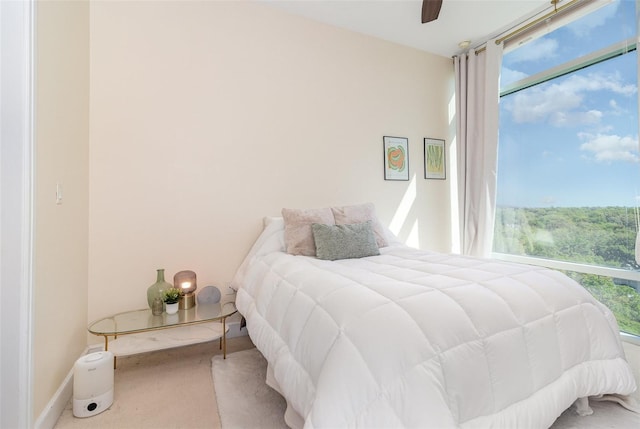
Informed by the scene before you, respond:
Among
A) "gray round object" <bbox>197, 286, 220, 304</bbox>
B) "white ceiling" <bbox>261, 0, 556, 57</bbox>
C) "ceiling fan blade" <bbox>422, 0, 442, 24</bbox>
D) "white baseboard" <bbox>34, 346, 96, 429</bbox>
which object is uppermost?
"white ceiling" <bbox>261, 0, 556, 57</bbox>

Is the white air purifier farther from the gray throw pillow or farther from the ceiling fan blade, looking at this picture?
the ceiling fan blade

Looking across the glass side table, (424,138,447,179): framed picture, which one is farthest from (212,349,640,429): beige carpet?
(424,138,447,179): framed picture

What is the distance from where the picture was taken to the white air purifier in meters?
1.48

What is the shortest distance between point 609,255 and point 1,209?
151 inches

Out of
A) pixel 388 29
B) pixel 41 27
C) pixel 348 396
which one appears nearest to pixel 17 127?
pixel 41 27

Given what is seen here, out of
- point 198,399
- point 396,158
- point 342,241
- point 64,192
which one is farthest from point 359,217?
point 64,192

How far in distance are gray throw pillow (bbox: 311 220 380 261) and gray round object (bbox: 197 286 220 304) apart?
0.86m

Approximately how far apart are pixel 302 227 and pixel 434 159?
6.71 feet

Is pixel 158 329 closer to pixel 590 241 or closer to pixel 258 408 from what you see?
pixel 258 408

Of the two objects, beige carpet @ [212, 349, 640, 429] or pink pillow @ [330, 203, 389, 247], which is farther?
pink pillow @ [330, 203, 389, 247]

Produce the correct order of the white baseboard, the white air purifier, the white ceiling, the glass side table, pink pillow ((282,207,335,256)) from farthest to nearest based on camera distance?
the white ceiling
pink pillow ((282,207,335,256))
the glass side table
the white air purifier
the white baseboard

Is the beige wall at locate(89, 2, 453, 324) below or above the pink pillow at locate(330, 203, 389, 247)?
above

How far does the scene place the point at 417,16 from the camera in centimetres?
277

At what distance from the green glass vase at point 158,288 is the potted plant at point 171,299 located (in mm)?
33
